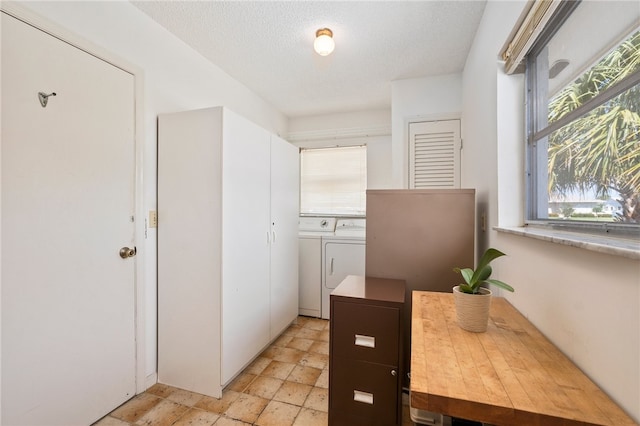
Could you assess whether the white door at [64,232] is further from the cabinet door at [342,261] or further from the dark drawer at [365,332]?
the cabinet door at [342,261]

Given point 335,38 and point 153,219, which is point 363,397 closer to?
point 153,219

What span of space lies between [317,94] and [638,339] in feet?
9.93

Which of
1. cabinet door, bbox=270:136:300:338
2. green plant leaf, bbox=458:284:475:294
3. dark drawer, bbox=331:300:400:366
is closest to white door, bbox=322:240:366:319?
cabinet door, bbox=270:136:300:338

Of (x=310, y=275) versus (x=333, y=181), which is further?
(x=333, y=181)

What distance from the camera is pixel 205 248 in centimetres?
179

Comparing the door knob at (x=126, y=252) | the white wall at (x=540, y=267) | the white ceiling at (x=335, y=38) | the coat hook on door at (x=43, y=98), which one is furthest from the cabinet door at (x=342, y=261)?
the coat hook on door at (x=43, y=98)

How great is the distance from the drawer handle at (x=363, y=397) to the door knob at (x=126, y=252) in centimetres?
158

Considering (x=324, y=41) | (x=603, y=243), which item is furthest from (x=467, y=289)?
(x=324, y=41)

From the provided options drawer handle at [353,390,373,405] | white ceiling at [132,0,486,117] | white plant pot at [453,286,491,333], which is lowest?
drawer handle at [353,390,373,405]

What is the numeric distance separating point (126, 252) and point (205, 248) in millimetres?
465

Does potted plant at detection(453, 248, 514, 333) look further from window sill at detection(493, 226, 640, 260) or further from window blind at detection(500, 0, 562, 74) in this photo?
window blind at detection(500, 0, 562, 74)

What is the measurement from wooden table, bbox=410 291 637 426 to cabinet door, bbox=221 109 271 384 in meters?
1.35

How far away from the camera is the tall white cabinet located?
1764mm

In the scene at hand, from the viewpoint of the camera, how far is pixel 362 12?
175 cm
